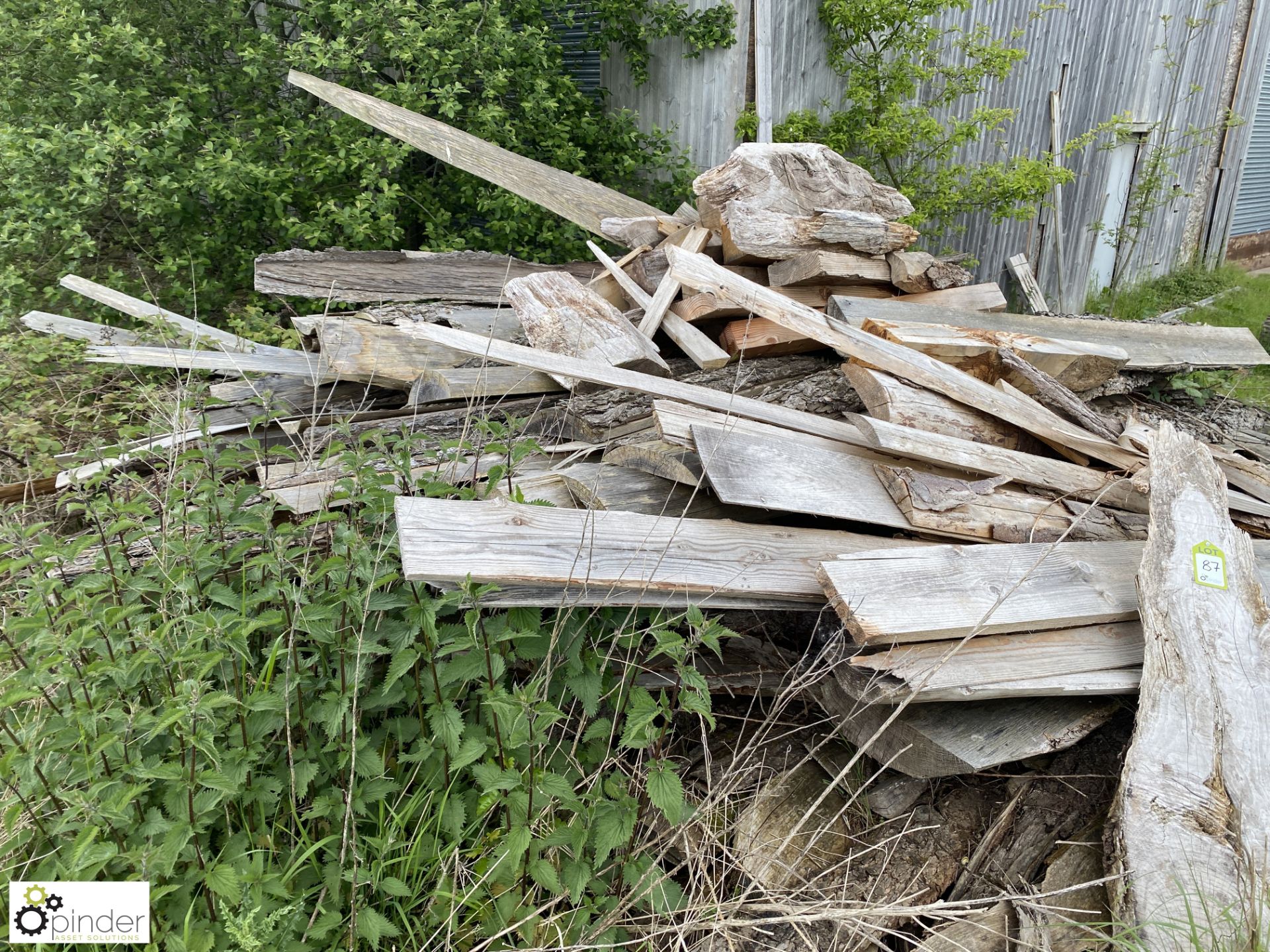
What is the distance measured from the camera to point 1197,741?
223cm

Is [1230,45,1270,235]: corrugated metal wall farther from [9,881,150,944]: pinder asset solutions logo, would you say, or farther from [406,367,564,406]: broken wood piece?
[9,881,150,944]: pinder asset solutions logo

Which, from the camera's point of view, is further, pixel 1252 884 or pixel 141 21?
pixel 141 21

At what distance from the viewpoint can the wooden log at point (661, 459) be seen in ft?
8.77

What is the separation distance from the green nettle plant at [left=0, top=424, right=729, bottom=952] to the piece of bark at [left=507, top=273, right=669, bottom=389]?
4.31 ft

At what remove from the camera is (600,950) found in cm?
197

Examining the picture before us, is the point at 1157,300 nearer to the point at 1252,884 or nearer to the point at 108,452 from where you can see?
the point at 1252,884

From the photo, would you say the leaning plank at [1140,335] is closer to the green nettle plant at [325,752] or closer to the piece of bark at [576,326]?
the piece of bark at [576,326]

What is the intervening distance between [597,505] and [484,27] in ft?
16.1

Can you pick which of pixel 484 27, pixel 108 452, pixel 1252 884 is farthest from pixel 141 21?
pixel 1252 884

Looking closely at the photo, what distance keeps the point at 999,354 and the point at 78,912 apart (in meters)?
3.75

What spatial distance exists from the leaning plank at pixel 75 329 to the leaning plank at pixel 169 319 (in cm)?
18

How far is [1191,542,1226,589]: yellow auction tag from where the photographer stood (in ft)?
8.59

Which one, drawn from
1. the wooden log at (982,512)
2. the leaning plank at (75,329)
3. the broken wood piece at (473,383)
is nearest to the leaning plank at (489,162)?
the broken wood piece at (473,383)

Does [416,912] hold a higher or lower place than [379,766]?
lower
